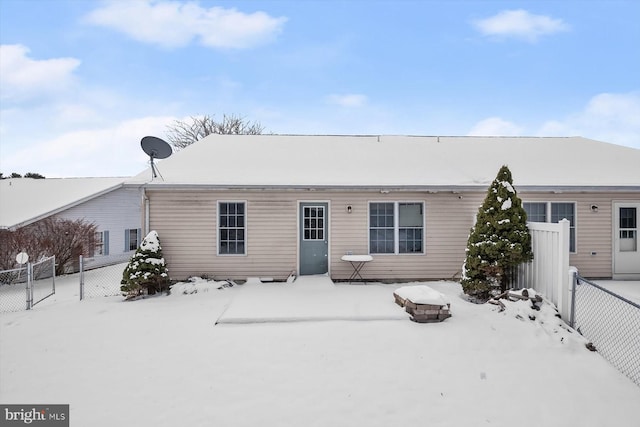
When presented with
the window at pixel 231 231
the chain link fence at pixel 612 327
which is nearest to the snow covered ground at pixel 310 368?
the chain link fence at pixel 612 327

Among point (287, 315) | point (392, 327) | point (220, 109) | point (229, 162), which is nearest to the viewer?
point (392, 327)

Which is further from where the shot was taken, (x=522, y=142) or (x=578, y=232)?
(x=522, y=142)

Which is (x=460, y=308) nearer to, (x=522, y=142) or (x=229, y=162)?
(x=229, y=162)

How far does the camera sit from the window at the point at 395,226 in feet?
29.7

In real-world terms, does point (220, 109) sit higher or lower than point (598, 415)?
higher

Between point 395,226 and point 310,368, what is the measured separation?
18.5 ft

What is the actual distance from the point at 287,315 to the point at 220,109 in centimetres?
2439

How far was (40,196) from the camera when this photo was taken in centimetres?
1452

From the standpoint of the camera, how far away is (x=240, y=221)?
29.2 feet

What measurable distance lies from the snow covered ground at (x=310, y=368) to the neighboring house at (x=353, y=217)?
2389mm

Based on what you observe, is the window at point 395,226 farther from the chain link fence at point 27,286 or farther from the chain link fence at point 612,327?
the chain link fence at point 27,286

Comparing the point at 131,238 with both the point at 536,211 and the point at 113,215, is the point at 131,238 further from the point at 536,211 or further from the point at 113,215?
the point at 536,211

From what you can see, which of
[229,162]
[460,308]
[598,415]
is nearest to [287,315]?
[460,308]
